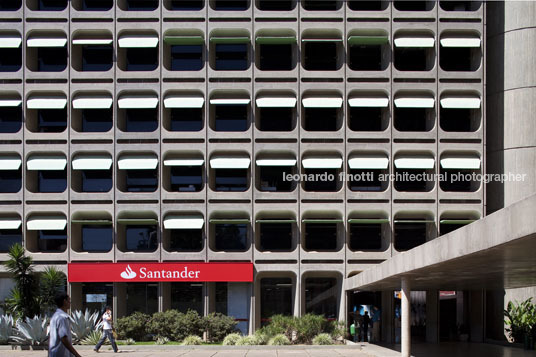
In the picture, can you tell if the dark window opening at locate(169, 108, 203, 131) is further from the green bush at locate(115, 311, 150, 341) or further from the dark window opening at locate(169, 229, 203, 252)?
the green bush at locate(115, 311, 150, 341)

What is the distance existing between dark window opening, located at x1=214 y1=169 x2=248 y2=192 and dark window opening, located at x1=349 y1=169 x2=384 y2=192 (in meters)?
6.36

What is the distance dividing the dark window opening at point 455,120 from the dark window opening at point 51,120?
901 inches

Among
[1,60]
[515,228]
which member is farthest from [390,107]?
[515,228]

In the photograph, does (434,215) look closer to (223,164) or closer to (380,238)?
(380,238)

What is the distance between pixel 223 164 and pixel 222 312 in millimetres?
8547

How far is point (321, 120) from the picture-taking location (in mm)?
42000

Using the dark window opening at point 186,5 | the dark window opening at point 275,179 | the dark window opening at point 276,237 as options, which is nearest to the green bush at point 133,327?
the dark window opening at point 276,237

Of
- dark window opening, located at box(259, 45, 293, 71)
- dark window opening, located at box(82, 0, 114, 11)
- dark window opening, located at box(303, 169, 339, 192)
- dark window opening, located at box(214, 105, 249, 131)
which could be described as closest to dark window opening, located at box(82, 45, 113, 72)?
dark window opening, located at box(82, 0, 114, 11)

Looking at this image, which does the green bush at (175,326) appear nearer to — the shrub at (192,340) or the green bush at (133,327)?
the green bush at (133,327)

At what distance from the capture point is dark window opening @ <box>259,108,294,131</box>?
42031mm

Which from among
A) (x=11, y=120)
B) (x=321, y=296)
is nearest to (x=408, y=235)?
(x=321, y=296)

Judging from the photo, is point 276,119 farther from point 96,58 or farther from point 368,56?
point 96,58

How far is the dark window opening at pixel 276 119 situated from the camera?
138 ft

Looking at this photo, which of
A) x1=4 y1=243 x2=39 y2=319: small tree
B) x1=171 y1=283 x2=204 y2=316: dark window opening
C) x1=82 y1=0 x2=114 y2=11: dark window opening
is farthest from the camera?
x1=82 y1=0 x2=114 y2=11: dark window opening
